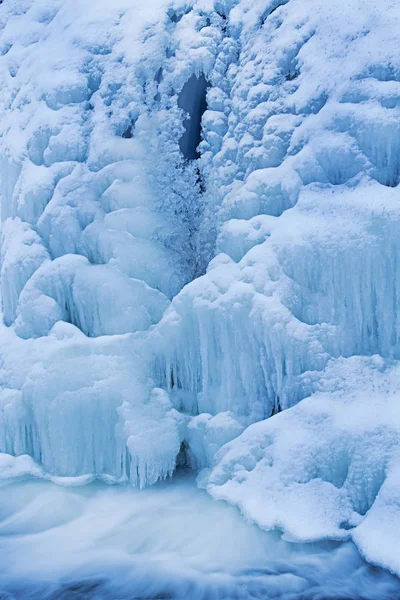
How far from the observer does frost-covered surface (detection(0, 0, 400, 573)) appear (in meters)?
4.17

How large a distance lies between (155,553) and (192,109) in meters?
3.72

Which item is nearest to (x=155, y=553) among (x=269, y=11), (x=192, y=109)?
(x=192, y=109)

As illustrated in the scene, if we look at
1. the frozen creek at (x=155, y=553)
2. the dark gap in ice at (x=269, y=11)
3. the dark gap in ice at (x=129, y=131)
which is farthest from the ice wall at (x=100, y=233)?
the dark gap in ice at (x=269, y=11)

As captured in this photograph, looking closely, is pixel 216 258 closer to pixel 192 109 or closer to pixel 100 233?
pixel 100 233

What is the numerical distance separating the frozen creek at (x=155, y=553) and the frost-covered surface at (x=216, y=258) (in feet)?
0.52

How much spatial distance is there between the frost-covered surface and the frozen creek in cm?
16

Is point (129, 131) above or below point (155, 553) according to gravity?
above

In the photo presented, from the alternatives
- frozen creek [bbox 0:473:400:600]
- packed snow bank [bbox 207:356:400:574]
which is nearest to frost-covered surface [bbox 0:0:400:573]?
packed snow bank [bbox 207:356:400:574]

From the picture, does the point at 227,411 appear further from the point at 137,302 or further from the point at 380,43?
the point at 380,43

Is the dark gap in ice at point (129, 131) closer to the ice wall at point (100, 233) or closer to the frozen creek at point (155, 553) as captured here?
the ice wall at point (100, 233)

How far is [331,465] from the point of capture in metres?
3.97

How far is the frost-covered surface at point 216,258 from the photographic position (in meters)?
4.17

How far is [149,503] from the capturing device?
4480 millimetres

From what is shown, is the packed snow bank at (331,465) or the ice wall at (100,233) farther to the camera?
the ice wall at (100,233)
